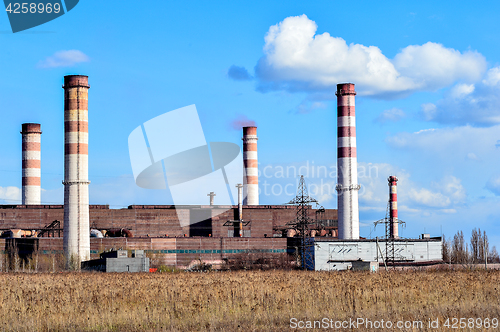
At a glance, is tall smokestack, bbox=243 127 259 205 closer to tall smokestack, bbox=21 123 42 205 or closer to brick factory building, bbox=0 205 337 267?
brick factory building, bbox=0 205 337 267

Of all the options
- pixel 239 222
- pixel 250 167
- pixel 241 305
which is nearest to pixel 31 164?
pixel 239 222

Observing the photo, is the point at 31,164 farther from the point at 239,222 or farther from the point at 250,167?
the point at 250,167

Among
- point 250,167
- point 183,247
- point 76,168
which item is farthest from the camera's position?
point 250,167

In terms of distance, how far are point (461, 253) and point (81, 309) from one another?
262 feet

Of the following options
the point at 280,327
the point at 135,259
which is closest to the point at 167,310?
the point at 280,327

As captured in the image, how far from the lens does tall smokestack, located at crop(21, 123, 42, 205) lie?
76500mm

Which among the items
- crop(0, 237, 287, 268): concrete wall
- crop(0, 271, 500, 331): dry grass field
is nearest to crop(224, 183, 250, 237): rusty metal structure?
crop(0, 237, 287, 268): concrete wall

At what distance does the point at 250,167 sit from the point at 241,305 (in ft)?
225

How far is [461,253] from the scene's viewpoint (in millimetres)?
84000

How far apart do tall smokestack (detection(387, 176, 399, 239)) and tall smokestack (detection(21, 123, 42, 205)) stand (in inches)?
1840

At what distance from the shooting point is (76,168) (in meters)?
58.9

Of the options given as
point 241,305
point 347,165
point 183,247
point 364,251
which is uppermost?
point 347,165

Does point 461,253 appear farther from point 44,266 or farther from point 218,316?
point 218,316

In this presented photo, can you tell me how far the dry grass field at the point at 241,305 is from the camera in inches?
445
